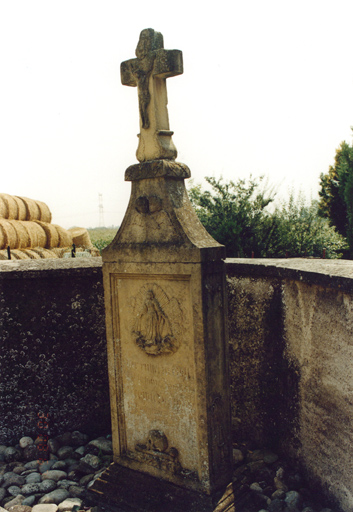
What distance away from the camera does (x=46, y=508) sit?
3529 mm

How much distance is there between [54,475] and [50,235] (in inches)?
366

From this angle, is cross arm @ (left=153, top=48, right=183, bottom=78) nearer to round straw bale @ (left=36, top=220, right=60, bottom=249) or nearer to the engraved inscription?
the engraved inscription

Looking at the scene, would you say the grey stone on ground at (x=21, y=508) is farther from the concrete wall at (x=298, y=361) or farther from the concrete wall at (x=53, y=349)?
the concrete wall at (x=298, y=361)

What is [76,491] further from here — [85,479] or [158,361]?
[158,361]

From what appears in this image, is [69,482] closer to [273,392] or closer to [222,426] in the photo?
[222,426]

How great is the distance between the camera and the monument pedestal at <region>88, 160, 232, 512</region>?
3.20 metres

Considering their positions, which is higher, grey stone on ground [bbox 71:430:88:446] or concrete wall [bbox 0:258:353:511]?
concrete wall [bbox 0:258:353:511]

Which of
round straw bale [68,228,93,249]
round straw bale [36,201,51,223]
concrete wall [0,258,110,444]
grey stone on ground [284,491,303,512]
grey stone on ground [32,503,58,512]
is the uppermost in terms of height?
round straw bale [36,201,51,223]

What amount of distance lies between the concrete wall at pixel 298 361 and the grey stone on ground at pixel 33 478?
1.72 m

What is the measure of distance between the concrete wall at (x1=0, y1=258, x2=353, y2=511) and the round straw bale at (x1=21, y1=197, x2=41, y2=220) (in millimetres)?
8294

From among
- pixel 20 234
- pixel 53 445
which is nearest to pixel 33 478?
pixel 53 445

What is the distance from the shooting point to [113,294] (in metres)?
3.64

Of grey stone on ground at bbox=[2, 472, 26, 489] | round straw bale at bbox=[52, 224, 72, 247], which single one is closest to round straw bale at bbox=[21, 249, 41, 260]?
round straw bale at bbox=[52, 224, 72, 247]

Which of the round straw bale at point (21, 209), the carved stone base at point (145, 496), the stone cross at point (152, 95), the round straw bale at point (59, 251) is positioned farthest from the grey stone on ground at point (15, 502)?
the round straw bale at point (21, 209)
